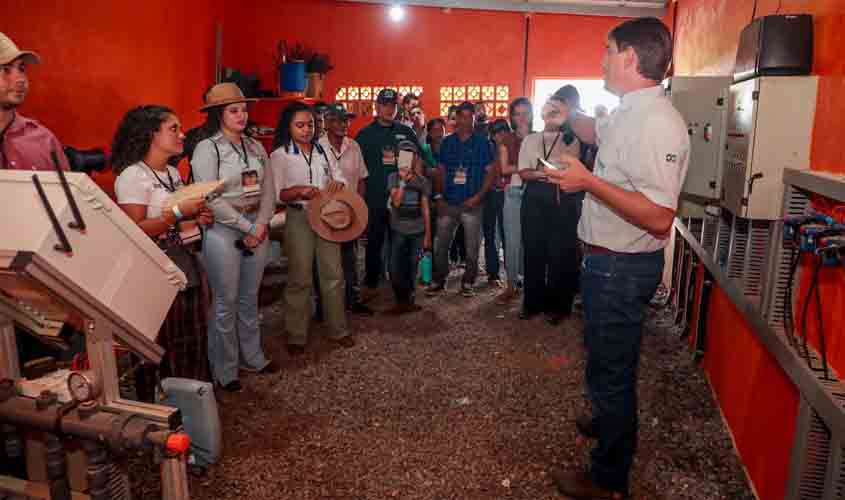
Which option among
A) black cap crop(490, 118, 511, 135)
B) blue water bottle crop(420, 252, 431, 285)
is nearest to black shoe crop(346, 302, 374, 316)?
blue water bottle crop(420, 252, 431, 285)

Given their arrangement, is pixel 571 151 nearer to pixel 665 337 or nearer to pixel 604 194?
pixel 665 337

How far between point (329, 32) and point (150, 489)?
23.4 ft

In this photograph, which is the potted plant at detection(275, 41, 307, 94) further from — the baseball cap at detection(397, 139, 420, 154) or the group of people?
the baseball cap at detection(397, 139, 420, 154)

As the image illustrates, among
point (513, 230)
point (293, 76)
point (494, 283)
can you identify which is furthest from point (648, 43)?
point (293, 76)

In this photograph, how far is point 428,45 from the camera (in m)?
8.80

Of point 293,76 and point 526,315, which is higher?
point 293,76

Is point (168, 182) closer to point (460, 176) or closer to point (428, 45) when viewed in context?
point (460, 176)

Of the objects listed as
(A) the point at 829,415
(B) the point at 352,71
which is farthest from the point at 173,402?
(B) the point at 352,71

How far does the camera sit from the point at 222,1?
7.59 metres

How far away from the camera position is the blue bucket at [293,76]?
304 inches

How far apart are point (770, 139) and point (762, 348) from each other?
883 mm

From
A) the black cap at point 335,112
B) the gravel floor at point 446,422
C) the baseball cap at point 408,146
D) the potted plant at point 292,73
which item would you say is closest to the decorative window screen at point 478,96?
the potted plant at point 292,73

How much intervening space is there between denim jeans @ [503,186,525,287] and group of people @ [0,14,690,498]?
0.02 metres

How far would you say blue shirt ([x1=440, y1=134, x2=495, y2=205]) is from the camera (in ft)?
17.8
